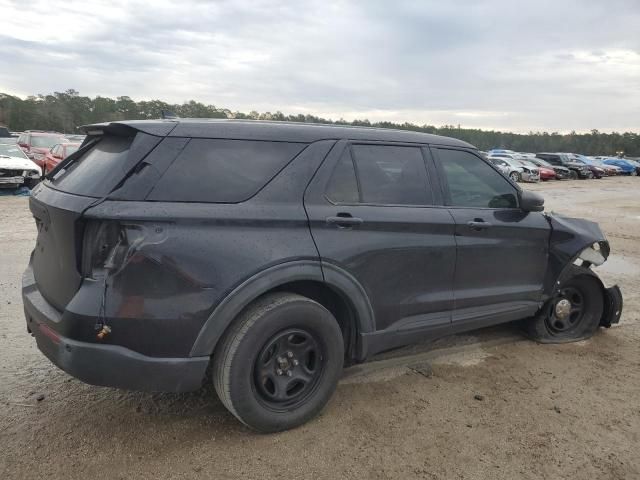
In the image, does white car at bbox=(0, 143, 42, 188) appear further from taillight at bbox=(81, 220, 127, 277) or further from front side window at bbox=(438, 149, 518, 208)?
front side window at bbox=(438, 149, 518, 208)

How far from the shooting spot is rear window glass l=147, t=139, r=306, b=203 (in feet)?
9.05

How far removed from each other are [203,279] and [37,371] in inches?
74.7

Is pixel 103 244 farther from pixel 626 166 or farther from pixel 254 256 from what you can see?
pixel 626 166

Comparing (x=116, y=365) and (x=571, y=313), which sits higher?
(x=116, y=365)

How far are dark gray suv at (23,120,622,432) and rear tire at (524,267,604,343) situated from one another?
3.21 ft

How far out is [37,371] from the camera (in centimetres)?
372

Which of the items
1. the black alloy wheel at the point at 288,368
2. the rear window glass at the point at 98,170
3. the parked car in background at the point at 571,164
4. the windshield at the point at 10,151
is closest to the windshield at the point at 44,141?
the windshield at the point at 10,151

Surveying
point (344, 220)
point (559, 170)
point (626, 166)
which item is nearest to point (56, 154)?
point (344, 220)

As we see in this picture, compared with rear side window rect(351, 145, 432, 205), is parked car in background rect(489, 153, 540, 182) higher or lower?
lower

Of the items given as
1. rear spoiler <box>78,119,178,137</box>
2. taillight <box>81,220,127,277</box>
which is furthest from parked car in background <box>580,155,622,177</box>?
taillight <box>81,220,127,277</box>

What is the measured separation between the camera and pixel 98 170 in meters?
2.89

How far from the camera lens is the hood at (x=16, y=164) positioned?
14.6m

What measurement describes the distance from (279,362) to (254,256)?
660mm

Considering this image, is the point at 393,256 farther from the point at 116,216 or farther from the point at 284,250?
the point at 116,216
